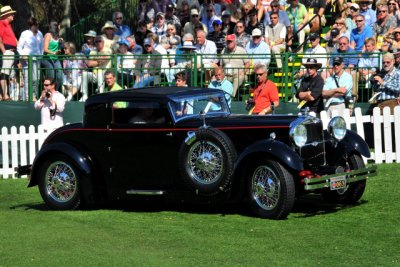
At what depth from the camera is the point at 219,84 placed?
65.0 feet

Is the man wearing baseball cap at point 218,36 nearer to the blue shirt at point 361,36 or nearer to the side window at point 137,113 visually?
the blue shirt at point 361,36

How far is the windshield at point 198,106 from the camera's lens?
1409 cm

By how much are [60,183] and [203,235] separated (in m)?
3.17

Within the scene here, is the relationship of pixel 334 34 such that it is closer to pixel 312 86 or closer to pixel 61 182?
pixel 312 86

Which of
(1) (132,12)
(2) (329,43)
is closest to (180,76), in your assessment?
(2) (329,43)

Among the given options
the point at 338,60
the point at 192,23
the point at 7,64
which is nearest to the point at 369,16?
the point at 338,60

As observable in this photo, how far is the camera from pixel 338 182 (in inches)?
523

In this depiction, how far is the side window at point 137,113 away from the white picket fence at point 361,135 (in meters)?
4.92

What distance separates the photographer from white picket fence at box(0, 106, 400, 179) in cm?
1872

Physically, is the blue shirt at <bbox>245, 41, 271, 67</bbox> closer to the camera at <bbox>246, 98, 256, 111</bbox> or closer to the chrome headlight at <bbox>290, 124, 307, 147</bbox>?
the camera at <bbox>246, 98, 256, 111</bbox>

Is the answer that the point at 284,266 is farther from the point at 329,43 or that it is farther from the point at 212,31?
the point at 212,31

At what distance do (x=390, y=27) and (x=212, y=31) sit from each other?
4.28 m

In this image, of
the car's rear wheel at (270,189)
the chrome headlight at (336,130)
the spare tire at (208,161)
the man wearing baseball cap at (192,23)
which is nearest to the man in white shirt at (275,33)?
the man wearing baseball cap at (192,23)

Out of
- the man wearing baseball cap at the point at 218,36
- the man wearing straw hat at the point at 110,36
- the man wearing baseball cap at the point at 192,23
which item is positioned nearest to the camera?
the man wearing straw hat at the point at 110,36
